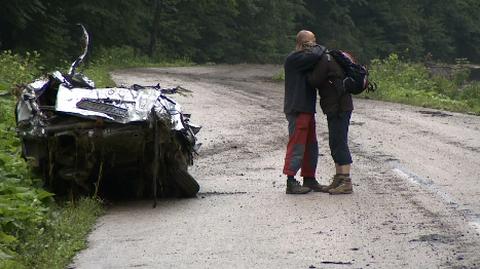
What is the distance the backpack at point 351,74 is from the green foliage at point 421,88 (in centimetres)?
1233

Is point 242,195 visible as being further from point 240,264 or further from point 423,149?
point 423,149

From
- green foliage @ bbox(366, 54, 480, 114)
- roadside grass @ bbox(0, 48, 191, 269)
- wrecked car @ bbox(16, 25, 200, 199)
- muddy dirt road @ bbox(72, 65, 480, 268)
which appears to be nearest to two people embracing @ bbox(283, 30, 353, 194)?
muddy dirt road @ bbox(72, 65, 480, 268)

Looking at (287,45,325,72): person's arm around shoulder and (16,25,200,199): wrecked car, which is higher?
(287,45,325,72): person's arm around shoulder

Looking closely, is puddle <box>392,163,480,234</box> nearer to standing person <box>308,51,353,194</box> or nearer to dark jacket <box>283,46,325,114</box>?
standing person <box>308,51,353,194</box>

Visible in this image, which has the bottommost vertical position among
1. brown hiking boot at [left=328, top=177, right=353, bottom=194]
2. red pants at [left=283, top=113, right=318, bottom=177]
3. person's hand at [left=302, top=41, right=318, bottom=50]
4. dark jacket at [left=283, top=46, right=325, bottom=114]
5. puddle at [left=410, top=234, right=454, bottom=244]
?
brown hiking boot at [left=328, top=177, right=353, bottom=194]

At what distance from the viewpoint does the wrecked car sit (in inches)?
366

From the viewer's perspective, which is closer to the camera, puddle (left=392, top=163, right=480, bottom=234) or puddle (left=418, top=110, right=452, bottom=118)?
puddle (left=392, top=163, right=480, bottom=234)

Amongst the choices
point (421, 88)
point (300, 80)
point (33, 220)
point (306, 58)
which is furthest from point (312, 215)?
point (421, 88)

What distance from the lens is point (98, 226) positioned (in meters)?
8.66

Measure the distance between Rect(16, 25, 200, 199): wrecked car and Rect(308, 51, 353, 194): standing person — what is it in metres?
1.57

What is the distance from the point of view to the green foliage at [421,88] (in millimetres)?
23873

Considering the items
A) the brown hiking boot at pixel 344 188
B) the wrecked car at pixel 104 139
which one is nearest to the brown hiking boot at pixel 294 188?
the brown hiking boot at pixel 344 188

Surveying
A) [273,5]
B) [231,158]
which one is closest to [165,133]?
[231,158]

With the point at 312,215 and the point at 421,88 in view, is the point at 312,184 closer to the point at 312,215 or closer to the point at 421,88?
the point at 312,215
